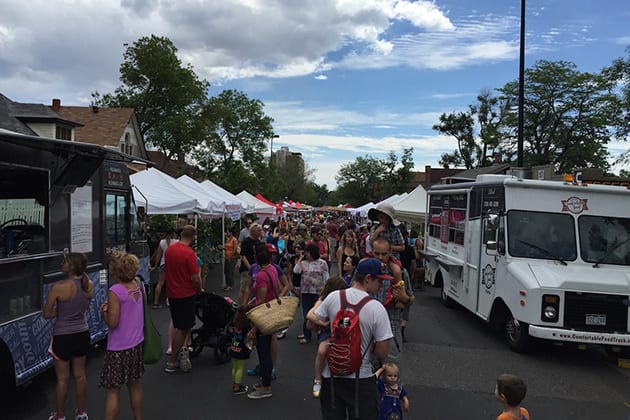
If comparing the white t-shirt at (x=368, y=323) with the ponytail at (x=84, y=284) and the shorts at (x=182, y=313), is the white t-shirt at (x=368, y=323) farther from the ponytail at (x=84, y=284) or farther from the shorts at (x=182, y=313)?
the shorts at (x=182, y=313)

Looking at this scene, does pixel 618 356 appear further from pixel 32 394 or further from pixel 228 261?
Answer: pixel 228 261

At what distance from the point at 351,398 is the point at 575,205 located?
19.7ft

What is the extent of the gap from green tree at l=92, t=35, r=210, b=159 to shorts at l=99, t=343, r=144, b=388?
3397cm

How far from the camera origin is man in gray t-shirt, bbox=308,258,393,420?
10.4 ft

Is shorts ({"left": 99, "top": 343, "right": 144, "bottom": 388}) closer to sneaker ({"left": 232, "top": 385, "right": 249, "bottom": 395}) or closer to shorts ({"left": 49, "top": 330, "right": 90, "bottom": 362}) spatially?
shorts ({"left": 49, "top": 330, "right": 90, "bottom": 362})

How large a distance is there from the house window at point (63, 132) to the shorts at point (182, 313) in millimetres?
21808

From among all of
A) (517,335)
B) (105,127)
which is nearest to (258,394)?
(517,335)

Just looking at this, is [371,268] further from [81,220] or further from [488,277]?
[488,277]

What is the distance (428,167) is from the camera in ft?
264

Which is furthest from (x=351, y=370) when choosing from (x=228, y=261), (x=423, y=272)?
(x=423, y=272)

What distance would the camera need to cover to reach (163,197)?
38.0 ft

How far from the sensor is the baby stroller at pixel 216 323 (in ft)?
21.1

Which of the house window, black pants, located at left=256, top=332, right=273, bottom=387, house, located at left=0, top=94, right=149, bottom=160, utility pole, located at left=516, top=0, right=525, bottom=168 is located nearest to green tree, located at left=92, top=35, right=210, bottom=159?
house, located at left=0, top=94, right=149, bottom=160

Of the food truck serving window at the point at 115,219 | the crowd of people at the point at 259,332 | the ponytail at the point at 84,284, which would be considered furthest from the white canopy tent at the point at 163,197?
the ponytail at the point at 84,284
